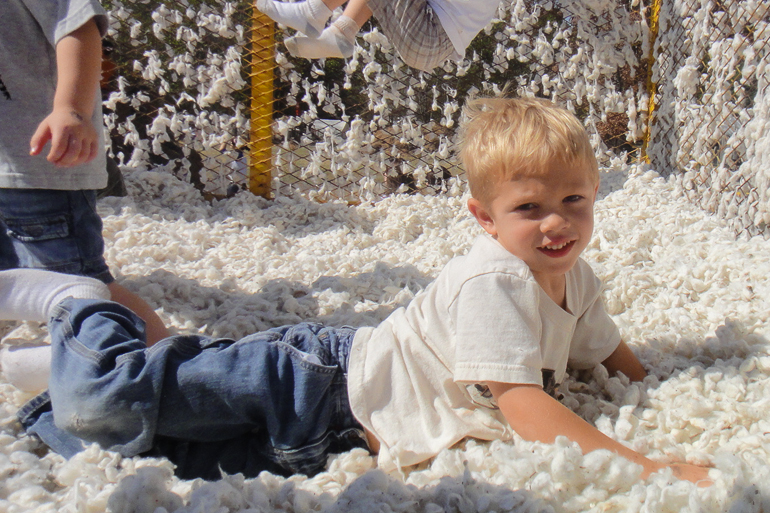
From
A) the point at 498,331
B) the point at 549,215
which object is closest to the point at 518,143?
the point at 549,215

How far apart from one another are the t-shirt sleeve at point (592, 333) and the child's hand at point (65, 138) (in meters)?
0.92

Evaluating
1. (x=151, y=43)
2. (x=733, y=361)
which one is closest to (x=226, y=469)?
(x=733, y=361)

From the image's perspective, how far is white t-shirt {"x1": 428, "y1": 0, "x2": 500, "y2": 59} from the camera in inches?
71.8

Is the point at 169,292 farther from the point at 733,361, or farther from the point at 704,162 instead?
the point at 704,162

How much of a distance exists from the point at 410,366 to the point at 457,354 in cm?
10

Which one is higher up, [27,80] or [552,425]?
[27,80]

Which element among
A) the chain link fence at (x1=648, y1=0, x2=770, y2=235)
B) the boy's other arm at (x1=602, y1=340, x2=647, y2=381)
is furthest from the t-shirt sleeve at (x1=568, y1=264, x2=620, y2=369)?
the chain link fence at (x1=648, y1=0, x2=770, y2=235)

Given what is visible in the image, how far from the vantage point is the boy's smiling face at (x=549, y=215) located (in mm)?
758

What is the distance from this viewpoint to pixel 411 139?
8.27 feet

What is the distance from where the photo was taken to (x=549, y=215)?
0.76m

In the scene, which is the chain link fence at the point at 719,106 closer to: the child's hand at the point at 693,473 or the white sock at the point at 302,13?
the child's hand at the point at 693,473

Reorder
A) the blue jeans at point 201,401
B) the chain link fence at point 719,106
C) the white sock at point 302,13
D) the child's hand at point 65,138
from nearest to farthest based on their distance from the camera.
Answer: the blue jeans at point 201,401 < the child's hand at point 65,138 < the chain link fence at point 719,106 < the white sock at point 302,13

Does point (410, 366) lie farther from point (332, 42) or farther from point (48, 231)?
point (332, 42)

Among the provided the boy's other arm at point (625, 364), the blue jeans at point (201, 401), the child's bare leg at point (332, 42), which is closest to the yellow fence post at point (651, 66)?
the child's bare leg at point (332, 42)
